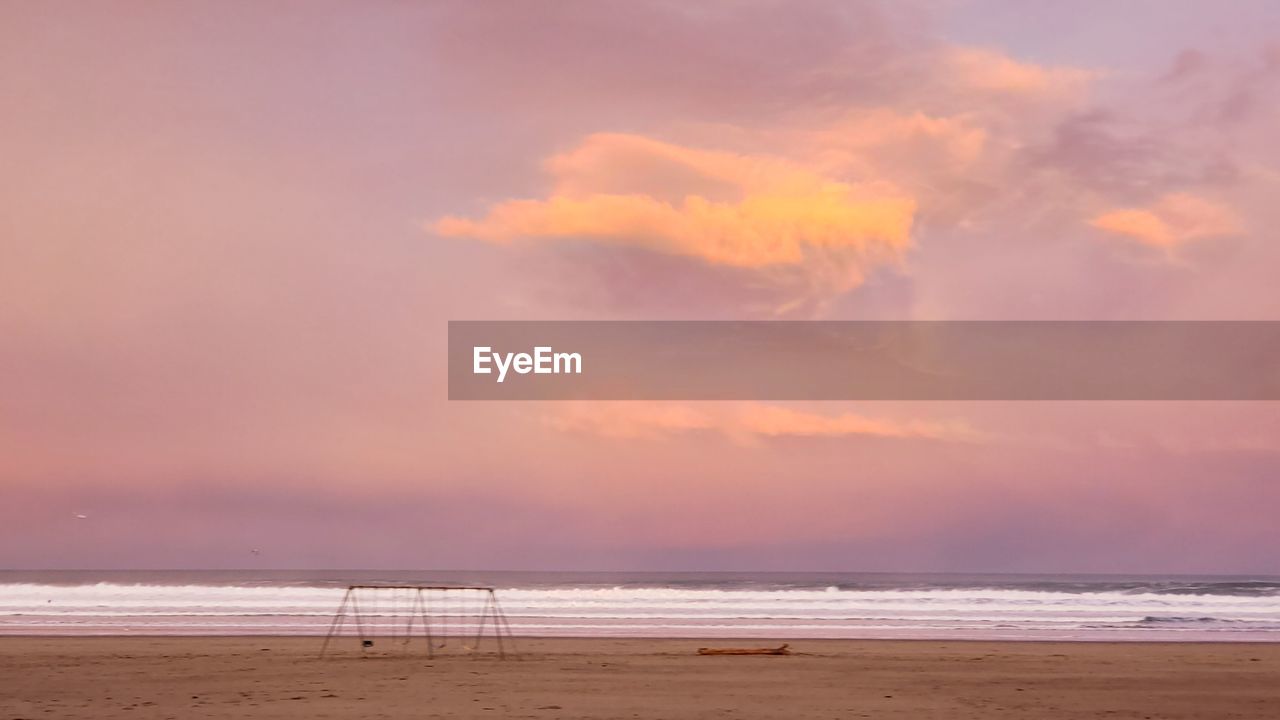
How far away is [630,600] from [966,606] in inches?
558

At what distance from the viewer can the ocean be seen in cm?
3134

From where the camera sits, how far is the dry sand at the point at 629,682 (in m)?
15.6

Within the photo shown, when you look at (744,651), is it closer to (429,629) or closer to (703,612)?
(429,629)

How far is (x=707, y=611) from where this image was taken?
137 feet

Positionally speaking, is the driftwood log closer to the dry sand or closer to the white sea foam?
the dry sand

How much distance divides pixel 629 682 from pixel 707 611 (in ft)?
77.4

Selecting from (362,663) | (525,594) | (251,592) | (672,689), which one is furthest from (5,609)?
(672,689)

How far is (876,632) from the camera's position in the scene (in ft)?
102

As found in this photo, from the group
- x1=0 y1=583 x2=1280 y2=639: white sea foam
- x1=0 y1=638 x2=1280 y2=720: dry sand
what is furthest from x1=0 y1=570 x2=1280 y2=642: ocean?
x1=0 y1=638 x2=1280 y2=720: dry sand

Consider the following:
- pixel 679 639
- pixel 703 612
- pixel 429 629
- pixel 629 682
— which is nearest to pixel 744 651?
pixel 679 639

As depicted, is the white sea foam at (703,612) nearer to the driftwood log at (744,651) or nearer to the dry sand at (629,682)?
the dry sand at (629,682)

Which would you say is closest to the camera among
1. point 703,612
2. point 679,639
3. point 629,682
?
point 629,682

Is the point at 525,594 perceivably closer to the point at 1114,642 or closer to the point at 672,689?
the point at 1114,642

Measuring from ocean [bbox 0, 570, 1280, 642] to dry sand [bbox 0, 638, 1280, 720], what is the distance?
520 centimetres
